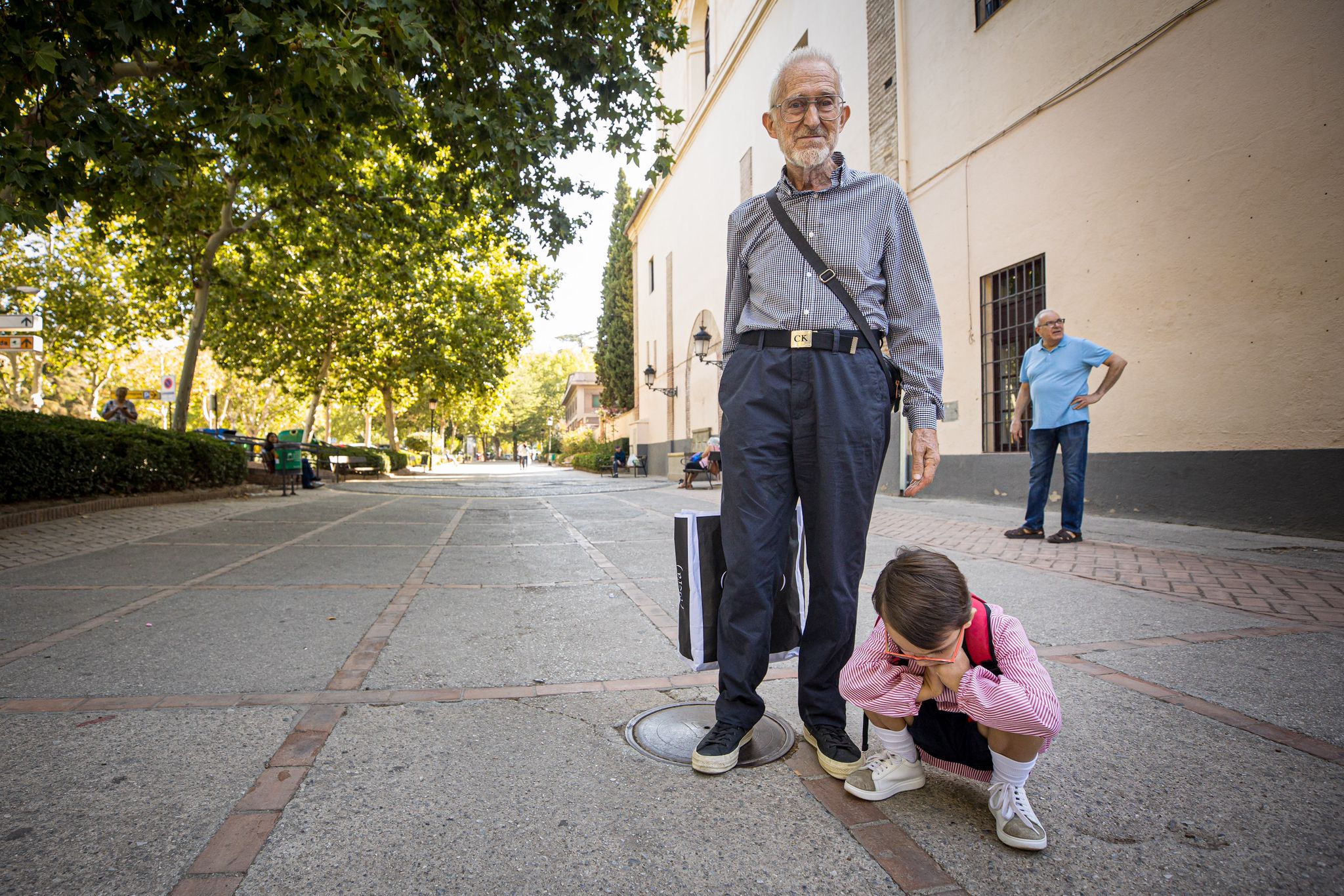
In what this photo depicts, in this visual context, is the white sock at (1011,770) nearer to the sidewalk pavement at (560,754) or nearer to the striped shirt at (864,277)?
the sidewalk pavement at (560,754)

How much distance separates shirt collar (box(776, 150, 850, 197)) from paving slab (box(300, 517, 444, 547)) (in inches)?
222

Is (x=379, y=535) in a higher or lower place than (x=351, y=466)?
lower

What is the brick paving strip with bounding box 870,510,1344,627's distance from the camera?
12.3 feet

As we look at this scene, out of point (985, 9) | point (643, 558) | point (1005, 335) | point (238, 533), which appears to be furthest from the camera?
point (985, 9)

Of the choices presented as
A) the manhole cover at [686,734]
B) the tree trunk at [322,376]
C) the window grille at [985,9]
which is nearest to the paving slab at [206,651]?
the manhole cover at [686,734]

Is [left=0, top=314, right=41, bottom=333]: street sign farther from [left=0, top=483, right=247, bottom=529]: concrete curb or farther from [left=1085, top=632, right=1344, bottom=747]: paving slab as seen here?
[left=1085, top=632, right=1344, bottom=747]: paving slab

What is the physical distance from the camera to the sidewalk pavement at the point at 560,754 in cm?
154

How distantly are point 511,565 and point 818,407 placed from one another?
13.8 feet

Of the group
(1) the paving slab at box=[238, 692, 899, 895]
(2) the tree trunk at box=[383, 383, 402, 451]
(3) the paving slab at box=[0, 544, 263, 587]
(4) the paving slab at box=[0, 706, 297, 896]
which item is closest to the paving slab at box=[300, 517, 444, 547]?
(3) the paving slab at box=[0, 544, 263, 587]

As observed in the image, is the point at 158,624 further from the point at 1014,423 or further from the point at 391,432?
the point at 391,432

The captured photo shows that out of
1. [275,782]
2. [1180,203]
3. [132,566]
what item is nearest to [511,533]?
[132,566]

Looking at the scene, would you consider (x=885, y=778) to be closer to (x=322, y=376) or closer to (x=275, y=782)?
(x=275, y=782)

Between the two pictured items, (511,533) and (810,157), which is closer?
(810,157)

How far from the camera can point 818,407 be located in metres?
2.04
